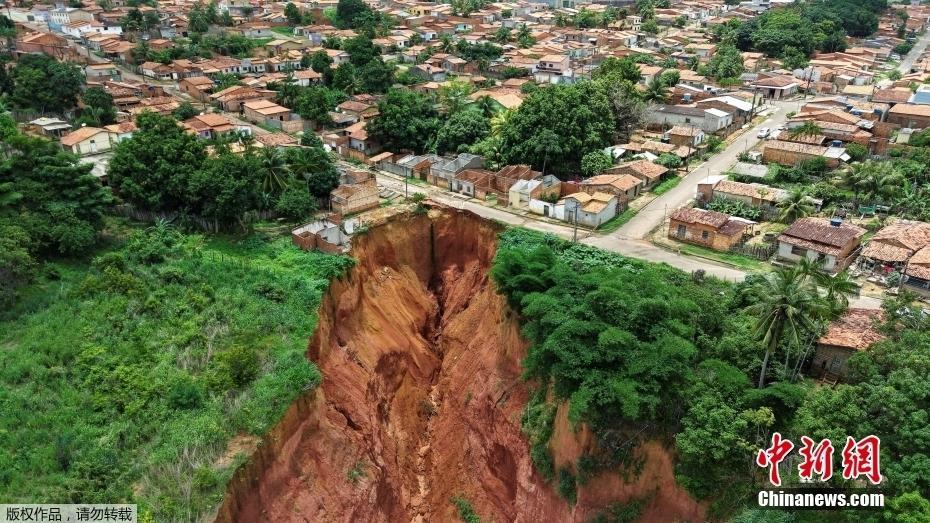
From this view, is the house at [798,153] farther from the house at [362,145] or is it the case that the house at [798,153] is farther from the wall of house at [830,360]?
the house at [362,145]

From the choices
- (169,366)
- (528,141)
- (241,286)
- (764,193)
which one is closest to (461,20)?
(528,141)

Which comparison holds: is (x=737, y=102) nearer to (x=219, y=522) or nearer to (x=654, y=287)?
(x=654, y=287)

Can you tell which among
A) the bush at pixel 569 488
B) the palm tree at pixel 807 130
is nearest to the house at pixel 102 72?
the bush at pixel 569 488

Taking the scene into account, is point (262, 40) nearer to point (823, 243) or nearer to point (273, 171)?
point (273, 171)

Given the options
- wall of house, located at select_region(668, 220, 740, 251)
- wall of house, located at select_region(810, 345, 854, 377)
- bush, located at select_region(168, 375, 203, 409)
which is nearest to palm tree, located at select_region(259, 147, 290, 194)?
bush, located at select_region(168, 375, 203, 409)

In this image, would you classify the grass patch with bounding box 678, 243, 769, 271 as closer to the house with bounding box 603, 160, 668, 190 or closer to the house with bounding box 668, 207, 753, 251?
the house with bounding box 668, 207, 753, 251

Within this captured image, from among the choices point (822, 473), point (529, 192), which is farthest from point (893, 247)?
point (529, 192)
